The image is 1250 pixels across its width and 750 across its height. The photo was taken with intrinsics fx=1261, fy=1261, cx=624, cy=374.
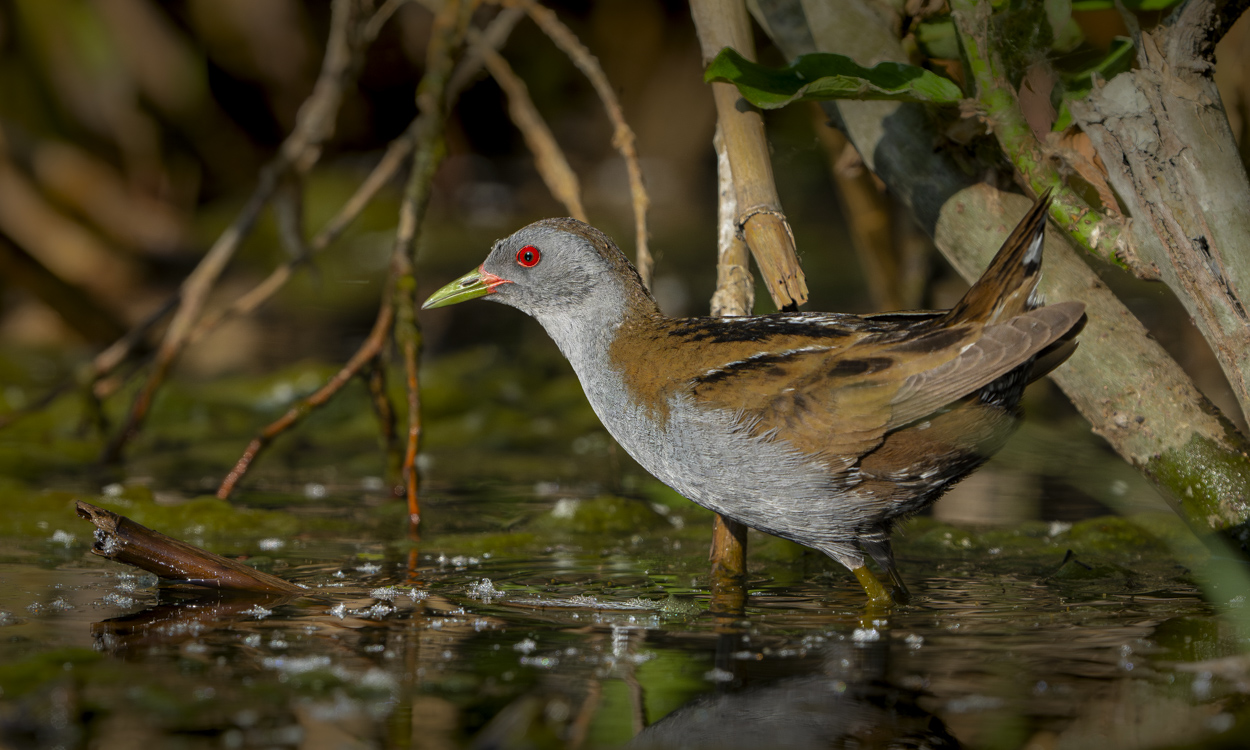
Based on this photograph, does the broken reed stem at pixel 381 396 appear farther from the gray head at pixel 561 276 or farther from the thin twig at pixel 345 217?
the gray head at pixel 561 276

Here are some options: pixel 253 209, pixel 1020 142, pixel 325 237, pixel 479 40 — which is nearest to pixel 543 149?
pixel 479 40

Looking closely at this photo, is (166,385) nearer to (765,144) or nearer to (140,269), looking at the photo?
(140,269)

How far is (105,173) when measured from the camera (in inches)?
320

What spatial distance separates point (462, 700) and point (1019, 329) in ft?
4.53

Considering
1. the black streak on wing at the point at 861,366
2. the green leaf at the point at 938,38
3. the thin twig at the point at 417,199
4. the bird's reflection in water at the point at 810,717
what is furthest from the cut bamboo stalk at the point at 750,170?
the thin twig at the point at 417,199

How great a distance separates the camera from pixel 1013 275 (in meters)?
2.79

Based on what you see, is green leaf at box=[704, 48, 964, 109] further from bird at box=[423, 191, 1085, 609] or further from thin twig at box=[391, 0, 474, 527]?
thin twig at box=[391, 0, 474, 527]

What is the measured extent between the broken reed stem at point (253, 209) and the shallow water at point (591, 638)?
0.53 m

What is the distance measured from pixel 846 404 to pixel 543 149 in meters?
1.80

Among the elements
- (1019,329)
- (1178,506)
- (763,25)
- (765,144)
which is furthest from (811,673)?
(763,25)

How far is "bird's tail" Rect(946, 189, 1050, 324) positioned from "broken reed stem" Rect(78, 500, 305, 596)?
168cm

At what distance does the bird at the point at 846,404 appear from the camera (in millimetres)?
2740

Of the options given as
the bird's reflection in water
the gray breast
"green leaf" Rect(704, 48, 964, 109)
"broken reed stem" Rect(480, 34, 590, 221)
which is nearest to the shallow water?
the bird's reflection in water

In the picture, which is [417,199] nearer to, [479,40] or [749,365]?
[479,40]
